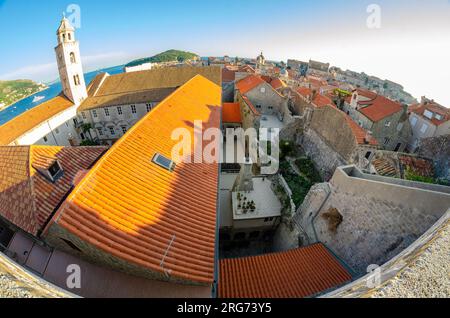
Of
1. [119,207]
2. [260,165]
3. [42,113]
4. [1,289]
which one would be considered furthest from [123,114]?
[1,289]

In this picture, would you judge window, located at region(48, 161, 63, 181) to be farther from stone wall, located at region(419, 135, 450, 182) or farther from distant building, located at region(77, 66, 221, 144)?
stone wall, located at region(419, 135, 450, 182)

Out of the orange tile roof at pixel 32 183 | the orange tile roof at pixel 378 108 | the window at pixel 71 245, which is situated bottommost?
the window at pixel 71 245

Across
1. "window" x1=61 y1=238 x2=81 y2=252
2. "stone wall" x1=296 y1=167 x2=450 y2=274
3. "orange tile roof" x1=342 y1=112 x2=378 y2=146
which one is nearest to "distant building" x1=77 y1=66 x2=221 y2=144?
"orange tile roof" x1=342 y1=112 x2=378 y2=146

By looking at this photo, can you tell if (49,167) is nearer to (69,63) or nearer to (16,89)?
(69,63)

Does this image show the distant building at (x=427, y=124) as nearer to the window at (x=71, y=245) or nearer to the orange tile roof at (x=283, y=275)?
the orange tile roof at (x=283, y=275)

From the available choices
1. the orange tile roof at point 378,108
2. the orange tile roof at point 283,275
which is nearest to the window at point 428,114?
the orange tile roof at point 378,108

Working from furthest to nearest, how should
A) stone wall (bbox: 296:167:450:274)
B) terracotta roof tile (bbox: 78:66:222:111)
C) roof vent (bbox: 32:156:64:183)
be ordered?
terracotta roof tile (bbox: 78:66:222:111) < roof vent (bbox: 32:156:64:183) < stone wall (bbox: 296:167:450:274)

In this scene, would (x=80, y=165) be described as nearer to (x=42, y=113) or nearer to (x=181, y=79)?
(x=42, y=113)
